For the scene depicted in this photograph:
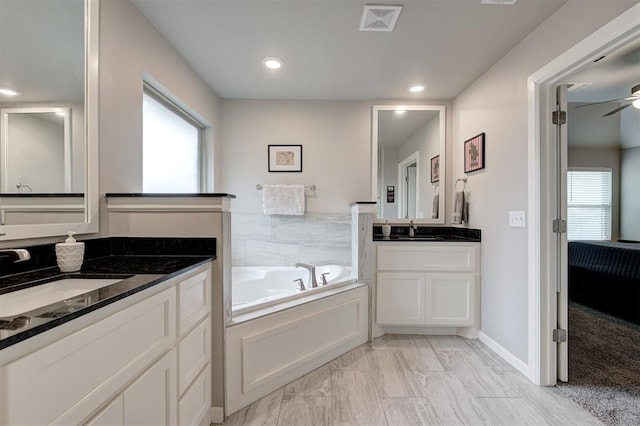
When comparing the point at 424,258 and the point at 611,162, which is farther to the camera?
the point at 611,162

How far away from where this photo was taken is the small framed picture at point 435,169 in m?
3.12

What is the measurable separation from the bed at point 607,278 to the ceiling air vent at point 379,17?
11.0 feet

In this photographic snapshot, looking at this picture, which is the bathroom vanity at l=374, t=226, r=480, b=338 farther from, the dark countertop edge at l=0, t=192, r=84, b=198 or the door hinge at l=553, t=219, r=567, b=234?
the dark countertop edge at l=0, t=192, r=84, b=198

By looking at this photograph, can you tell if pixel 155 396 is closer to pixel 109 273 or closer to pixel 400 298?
pixel 109 273

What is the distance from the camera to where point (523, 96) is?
203cm

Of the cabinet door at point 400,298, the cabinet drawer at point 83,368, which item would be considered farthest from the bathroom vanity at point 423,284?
the cabinet drawer at point 83,368

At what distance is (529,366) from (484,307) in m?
0.61

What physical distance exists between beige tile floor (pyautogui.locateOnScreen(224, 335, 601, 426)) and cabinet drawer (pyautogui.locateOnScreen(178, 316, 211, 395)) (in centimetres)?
44

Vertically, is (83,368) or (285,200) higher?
(285,200)

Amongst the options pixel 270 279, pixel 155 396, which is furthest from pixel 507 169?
pixel 155 396

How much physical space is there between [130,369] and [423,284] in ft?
7.40

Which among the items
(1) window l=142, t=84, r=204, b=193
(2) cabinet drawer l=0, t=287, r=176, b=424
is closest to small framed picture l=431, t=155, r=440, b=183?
(1) window l=142, t=84, r=204, b=193

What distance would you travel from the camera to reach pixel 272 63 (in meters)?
2.35

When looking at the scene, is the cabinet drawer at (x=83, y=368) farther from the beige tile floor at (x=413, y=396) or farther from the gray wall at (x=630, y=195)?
the gray wall at (x=630, y=195)
